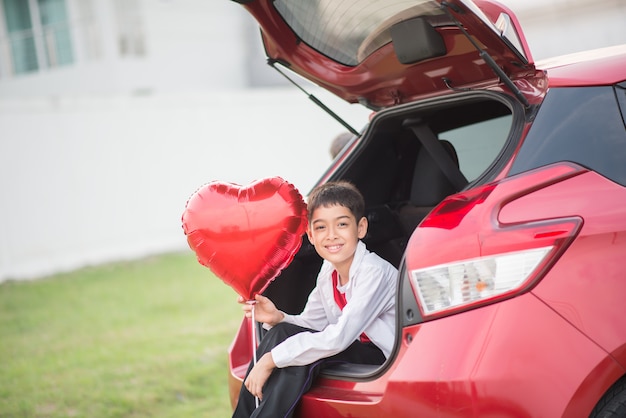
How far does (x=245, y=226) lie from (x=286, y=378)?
22.5 inches

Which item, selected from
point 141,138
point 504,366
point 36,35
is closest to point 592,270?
point 504,366

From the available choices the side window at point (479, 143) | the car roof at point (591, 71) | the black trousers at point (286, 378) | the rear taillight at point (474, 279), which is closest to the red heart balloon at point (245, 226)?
the black trousers at point (286, 378)

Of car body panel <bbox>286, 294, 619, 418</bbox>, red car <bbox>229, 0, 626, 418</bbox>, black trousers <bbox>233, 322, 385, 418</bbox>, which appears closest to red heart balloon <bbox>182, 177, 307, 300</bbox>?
black trousers <bbox>233, 322, 385, 418</bbox>

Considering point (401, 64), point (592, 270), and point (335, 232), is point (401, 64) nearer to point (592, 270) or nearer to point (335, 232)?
point (335, 232)

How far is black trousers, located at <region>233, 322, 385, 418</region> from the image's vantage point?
223 cm

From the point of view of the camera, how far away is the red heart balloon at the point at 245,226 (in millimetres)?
2402

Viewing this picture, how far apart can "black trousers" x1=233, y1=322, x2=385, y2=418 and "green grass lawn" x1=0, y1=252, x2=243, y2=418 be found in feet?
5.22

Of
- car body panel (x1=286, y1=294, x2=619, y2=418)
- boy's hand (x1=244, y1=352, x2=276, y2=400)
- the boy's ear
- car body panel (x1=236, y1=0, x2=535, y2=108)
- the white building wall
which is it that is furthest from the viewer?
the white building wall

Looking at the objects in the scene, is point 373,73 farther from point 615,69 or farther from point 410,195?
point 615,69

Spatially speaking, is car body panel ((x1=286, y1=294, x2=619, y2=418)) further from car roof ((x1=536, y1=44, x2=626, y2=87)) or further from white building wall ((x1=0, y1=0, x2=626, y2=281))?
white building wall ((x1=0, y1=0, x2=626, y2=281))

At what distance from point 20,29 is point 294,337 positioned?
630 inches

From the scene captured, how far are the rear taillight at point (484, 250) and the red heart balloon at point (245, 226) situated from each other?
0.58 meters

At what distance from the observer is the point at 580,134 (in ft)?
6.60

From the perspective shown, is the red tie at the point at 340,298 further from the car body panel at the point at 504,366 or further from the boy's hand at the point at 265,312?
the car body panel at the point at 504,366
